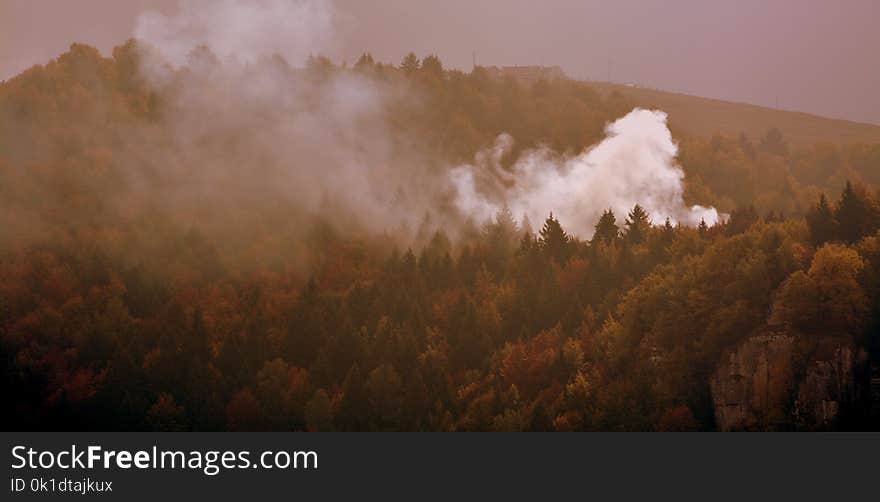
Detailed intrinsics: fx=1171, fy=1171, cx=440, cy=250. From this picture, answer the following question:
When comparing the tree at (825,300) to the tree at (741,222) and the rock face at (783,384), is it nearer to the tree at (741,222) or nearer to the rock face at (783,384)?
the rock face at (783,384)

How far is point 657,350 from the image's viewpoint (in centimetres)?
11888

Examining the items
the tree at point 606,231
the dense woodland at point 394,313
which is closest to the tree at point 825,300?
the dense woodland at point 394,313

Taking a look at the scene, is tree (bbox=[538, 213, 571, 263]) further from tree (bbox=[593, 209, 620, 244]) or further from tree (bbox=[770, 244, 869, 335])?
tree (bbox=[770, 244, 869, 335])

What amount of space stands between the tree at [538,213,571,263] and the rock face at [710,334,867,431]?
170ft

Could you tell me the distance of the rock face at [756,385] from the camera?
106062 mm

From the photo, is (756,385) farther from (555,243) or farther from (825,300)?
(555,243)

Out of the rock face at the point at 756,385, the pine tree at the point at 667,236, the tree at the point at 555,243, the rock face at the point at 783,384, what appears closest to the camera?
the rock face at the point at 783,384

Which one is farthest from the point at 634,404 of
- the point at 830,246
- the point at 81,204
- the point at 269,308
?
the point at 81,204

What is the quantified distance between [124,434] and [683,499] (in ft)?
203

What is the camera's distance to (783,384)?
10625 centimetres

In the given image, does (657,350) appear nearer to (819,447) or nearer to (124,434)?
(819,447)

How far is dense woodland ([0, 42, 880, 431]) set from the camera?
115500 millimetres

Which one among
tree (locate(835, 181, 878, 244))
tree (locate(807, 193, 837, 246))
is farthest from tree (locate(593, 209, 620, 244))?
tree (locate(835, 181, 878, 244))

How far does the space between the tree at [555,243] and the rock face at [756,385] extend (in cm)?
5195
